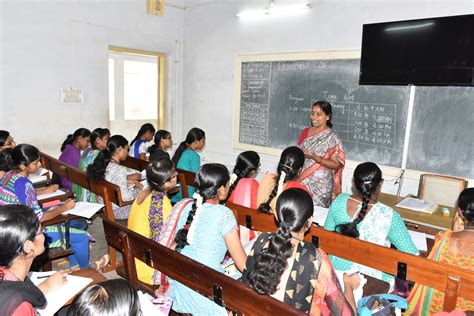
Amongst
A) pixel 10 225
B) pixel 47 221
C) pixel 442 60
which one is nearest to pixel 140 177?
pixel 47 221

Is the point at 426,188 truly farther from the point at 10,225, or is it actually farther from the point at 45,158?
the point at 45,158

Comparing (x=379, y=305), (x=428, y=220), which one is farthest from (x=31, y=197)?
(x=428, y=220)

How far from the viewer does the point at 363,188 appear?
1.91 m

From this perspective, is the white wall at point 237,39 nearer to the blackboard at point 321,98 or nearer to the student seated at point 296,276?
the blackboard at point 321,98

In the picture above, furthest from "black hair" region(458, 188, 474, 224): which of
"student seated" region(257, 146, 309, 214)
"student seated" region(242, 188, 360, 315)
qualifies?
"student seated" region(257, 146, 309, 214)

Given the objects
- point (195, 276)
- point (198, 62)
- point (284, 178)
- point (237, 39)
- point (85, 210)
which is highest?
point (237, 39)

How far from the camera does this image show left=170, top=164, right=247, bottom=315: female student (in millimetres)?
1664

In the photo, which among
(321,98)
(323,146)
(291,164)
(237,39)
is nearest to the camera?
(291,164)

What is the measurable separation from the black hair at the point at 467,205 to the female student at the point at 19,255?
5.78ft

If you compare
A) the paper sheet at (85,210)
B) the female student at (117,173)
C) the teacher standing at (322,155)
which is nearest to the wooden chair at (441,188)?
the teacher standing at (322,155)

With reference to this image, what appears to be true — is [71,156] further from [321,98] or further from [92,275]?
[321,98]

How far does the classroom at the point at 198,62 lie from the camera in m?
3.73

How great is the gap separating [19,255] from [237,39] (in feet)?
14.9

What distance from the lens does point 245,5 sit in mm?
5113
